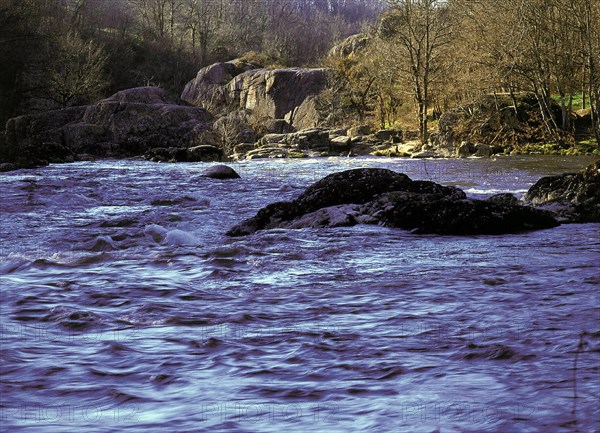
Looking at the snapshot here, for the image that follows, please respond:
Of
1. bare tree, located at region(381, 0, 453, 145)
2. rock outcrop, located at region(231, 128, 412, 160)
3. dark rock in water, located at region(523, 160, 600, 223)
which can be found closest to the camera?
dark rock in water, located at region(523, 160, 600, 223)

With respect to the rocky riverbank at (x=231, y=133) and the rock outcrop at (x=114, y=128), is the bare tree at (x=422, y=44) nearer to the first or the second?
the rocky riverbank at (x=231, y=133)

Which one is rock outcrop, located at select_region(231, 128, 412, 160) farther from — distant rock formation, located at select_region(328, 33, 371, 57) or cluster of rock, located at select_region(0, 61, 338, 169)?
distant rock formation, located at select_region(328, 33, 371, 57)

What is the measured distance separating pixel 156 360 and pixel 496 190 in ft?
40.8

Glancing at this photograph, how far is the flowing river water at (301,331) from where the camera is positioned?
309cm

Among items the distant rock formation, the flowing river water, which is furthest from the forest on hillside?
the flowing river water

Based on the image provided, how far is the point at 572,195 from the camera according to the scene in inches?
416

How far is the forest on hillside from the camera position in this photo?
88.8ft

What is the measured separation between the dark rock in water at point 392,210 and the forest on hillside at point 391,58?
5.89ft

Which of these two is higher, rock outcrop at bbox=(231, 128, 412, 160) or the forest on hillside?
the forest on hillside

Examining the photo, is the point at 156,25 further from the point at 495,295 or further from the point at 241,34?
the point at 495,295

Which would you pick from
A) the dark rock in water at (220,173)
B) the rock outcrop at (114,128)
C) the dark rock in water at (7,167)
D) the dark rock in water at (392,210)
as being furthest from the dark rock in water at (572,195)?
the rock outcrop at (114,128)

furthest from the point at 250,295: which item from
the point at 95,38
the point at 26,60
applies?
the point at 95,38

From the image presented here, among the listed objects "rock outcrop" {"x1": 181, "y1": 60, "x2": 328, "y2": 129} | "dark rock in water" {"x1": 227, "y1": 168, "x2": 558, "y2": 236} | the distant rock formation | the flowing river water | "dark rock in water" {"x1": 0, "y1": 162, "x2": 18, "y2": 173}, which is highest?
the distant rock formation

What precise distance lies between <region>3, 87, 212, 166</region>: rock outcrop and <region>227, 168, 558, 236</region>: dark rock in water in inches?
1024
